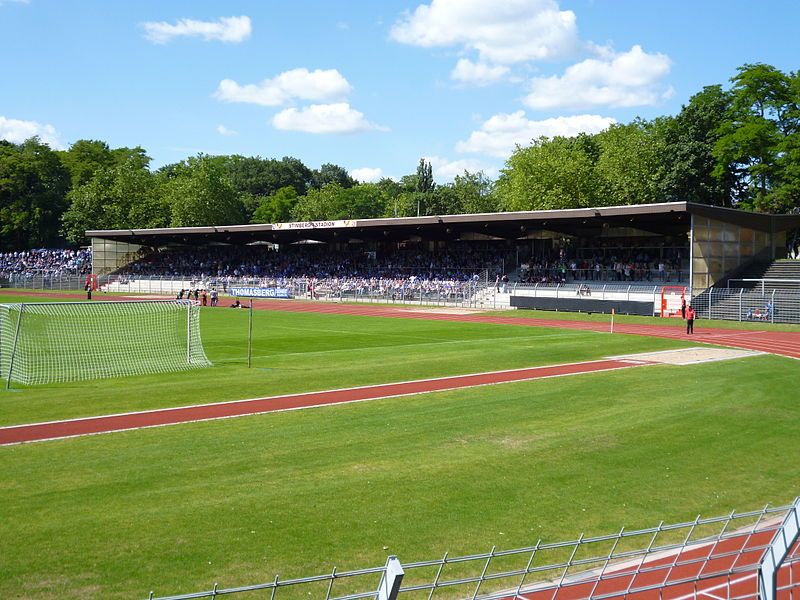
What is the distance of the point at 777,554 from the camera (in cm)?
333

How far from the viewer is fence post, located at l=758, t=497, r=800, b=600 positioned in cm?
328

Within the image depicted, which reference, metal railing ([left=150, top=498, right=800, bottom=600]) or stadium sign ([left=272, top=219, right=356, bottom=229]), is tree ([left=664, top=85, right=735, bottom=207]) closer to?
stadium sign ([left=272, top=219, right=356, bottom=229])

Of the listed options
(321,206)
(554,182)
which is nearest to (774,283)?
→ (554,182)

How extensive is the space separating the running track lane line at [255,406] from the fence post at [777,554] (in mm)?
11497

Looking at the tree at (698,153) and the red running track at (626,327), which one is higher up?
the tree at (698,153)

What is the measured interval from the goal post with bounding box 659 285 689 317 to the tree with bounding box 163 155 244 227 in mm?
60113

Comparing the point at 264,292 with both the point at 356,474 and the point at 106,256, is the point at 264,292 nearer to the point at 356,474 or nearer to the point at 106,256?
the point at 106,256

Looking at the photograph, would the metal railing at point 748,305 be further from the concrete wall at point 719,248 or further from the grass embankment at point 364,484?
the grass embankment at point 364,484

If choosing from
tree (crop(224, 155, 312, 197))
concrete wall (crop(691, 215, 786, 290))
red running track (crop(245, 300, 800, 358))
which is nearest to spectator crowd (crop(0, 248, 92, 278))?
red running track (crop(245, 300, 800, 358))

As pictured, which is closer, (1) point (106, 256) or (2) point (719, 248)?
(2) point (719, 248)

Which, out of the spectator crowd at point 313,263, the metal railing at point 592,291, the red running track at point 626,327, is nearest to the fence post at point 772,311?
the red running track at point 626,327

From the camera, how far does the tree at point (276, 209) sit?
113375 mm

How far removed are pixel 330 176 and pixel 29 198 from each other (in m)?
58.2

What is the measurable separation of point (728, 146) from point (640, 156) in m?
9.07
